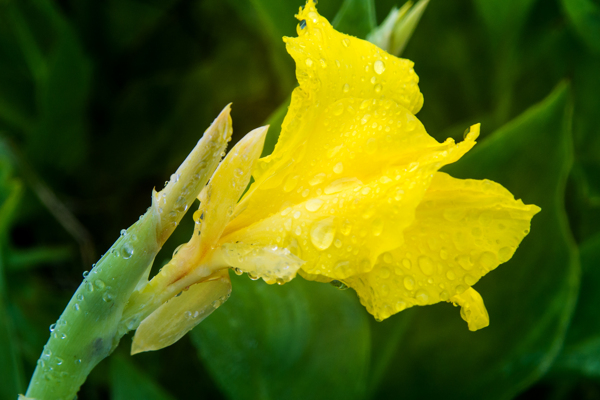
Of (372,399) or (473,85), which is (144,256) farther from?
(473,85)

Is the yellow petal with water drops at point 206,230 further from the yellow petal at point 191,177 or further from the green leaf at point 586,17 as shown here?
the green leaf at point 586,17

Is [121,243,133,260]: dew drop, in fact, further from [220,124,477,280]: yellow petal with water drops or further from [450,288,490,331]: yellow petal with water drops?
[450,288,490,331]: yellow petal with water drops

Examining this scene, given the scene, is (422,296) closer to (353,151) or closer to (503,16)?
(353,151)

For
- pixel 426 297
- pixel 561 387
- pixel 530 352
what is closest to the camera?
pixel 426 297

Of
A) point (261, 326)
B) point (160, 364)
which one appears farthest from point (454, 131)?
point (160, 364)

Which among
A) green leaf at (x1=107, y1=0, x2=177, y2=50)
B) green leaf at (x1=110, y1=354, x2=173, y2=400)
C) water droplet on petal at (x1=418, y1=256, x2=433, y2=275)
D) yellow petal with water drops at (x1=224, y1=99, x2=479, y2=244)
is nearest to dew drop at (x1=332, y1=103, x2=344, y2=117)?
yellow petal with water drops at (x1=224, y1=99, x2=479, y2=244)

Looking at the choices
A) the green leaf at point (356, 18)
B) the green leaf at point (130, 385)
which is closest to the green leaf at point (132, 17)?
the green leaf at point (356, 18)
